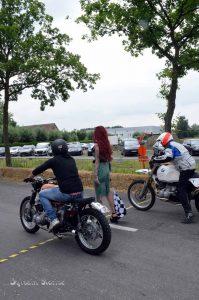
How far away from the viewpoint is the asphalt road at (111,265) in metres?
3.94

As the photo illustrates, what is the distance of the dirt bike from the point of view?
6.95 metres

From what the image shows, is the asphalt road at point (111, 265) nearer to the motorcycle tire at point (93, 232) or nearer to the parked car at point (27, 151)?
the motorcycle tire at point (93, 232)

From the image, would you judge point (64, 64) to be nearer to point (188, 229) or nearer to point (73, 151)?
point (188, 229)

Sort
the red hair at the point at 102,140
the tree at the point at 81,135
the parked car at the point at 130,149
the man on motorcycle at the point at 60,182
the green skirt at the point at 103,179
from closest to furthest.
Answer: the man on motorcycle at the point at 60,182 < the red hair at the point at 102,140 < the green skirt at the point at 103,179 < the parked car at the point at 130,149 < the tree at the point at 81,135

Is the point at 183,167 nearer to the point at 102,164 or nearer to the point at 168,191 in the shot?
the point at 168,191

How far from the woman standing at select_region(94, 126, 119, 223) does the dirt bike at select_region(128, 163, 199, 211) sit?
3.61 ft

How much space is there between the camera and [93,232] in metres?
5.14

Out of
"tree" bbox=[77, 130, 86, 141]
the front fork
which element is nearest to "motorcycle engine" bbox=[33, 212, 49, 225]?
the front fork

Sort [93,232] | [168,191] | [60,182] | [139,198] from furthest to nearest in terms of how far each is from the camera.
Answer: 1. [139,198]
2. [168,191]
3. [60,182]
4. [93,232]

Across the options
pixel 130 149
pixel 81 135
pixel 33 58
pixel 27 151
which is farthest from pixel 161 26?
pixel 81 135

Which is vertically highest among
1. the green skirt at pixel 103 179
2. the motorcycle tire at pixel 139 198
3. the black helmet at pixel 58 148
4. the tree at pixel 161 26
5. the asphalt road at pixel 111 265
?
the tree at pixel 161 26

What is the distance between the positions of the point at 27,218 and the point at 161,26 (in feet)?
26.2

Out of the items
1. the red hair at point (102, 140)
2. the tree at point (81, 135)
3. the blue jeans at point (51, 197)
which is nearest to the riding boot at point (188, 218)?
the red hair at point (102, 140)

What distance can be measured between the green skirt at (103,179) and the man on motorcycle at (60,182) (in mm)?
1163
